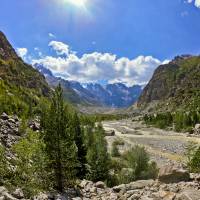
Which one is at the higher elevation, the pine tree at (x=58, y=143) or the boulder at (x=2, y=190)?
the pine tree at (x=58, y=143)

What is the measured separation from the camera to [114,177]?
42.5 meters

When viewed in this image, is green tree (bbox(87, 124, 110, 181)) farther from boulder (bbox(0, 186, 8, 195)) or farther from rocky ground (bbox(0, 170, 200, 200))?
boulder (bbox(0, 186, 8, 195))

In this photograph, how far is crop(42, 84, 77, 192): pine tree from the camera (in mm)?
31891

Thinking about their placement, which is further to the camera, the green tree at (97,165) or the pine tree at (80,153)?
the pine tree at (80,153)

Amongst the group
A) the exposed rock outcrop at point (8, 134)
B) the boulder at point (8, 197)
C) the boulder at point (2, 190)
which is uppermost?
the exposed rock outcrop at point (8, 134)

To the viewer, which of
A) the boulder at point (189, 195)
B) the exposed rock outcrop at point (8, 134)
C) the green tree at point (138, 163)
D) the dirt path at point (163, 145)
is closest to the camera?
the boulder at point (189, 195)

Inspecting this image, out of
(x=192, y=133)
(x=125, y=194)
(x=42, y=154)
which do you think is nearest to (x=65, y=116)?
(x=42, y=154)

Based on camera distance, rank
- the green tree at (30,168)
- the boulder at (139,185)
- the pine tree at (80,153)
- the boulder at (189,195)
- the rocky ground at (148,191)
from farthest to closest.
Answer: the pine tree at (80,153), the boulder at (139,185), the green tree at (30,168), the rocky ground at (148,191), the boulder at (189,195)

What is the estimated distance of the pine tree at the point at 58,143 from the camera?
31891 mm

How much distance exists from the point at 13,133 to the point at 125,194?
25.7m

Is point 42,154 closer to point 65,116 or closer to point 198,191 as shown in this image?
point 65,116

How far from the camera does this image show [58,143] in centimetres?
3189

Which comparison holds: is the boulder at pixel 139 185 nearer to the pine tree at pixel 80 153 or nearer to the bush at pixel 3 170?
the bush at pixel 3 170

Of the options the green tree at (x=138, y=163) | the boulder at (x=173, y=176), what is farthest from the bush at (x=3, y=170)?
the green tree at (x=138, y=163)
